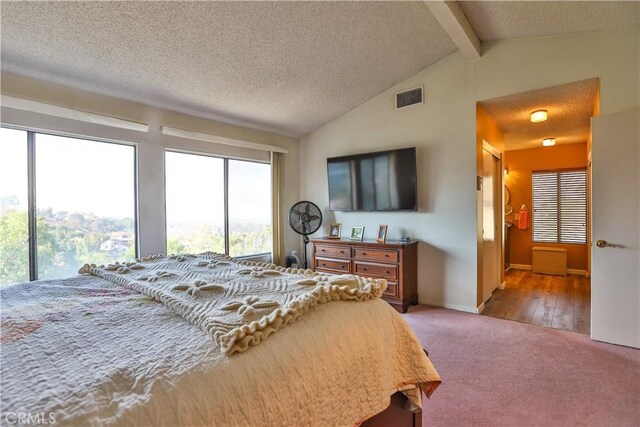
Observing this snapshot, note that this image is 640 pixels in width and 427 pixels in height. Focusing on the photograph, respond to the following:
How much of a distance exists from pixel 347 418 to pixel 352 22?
3.01 meters

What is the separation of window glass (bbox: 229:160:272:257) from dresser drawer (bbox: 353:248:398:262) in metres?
1.62

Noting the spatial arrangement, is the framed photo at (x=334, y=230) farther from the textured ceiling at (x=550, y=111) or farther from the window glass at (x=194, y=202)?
the textured ceiling at (x=550, y=111)

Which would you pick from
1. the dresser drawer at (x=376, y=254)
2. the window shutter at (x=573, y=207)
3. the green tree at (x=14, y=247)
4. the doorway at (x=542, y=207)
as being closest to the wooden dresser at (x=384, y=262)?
the dresser drawer at (x=376, y=254)

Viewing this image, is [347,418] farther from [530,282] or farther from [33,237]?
[530,282]

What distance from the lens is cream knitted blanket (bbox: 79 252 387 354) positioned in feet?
3.22

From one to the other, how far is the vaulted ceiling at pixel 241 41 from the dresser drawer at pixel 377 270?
7.27ft

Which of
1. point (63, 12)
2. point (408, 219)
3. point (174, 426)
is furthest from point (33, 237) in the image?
point (408, 219)

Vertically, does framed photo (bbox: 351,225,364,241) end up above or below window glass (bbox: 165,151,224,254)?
below

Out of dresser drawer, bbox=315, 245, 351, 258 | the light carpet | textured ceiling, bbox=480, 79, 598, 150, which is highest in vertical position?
textured ceiling, bbox=480, 79, 598, 150

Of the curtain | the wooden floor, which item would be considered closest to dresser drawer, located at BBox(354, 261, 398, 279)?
the wooden floor

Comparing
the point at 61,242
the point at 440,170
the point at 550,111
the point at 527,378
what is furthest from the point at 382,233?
the point at 61,242

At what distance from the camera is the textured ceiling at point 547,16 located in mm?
2578

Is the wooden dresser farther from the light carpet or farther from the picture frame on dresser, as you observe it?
the light carpet

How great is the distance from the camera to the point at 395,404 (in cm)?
138
